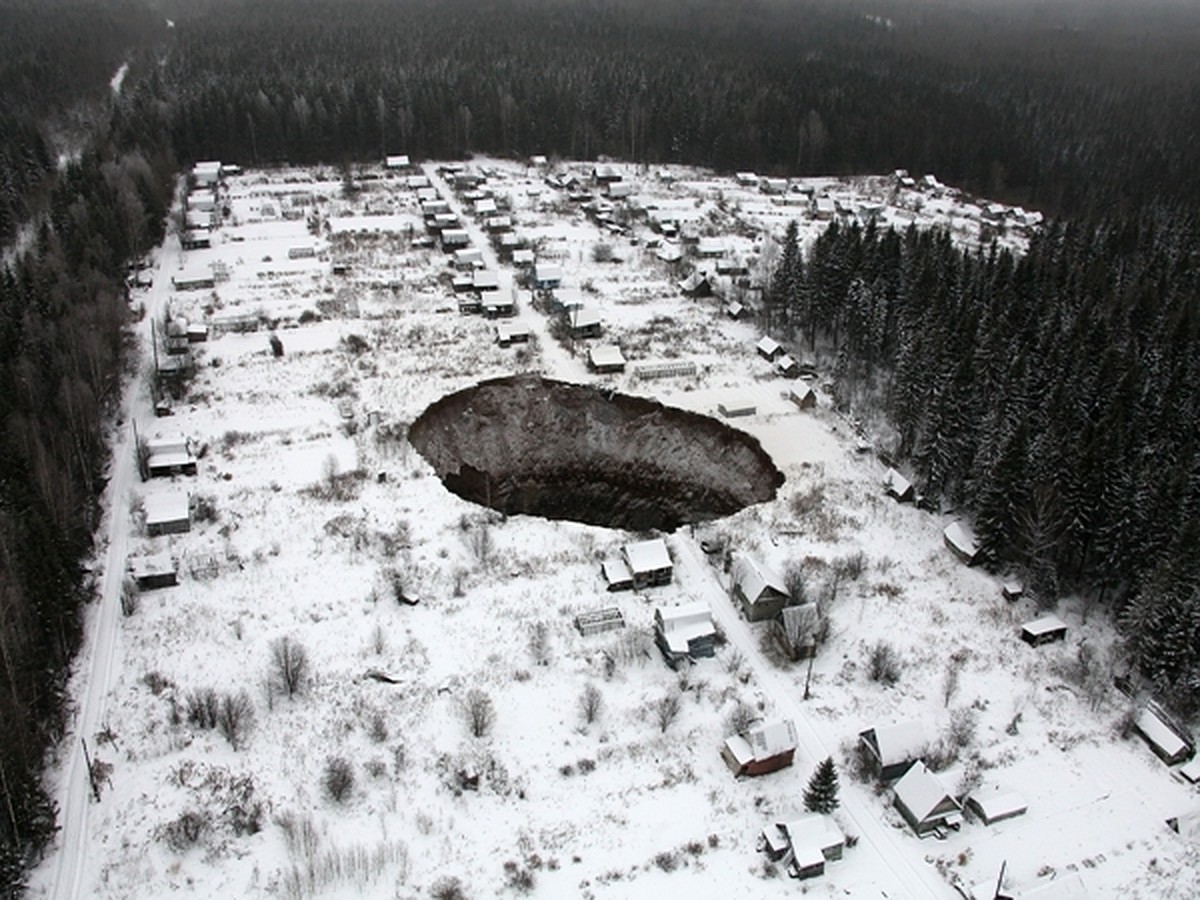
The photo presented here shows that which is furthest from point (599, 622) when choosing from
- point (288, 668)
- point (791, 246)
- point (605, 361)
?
point (791, 246)

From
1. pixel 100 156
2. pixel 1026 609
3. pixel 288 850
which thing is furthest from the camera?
pixel 100 156

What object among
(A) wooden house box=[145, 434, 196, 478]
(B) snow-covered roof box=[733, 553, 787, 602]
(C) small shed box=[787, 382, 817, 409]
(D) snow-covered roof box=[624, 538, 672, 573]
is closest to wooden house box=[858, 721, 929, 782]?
(B) snow-covered roof box=[733, 553, 787, 602]

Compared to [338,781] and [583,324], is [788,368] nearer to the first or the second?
[583,324]

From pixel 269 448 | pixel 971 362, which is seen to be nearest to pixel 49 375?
pixel 269 448

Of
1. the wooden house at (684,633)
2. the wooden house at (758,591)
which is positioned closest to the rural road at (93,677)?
the wooden house at (684,633)

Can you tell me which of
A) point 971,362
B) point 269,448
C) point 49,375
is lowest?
point 269,448

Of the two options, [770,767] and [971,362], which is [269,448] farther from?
[971,362]

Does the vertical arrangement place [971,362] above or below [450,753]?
above
